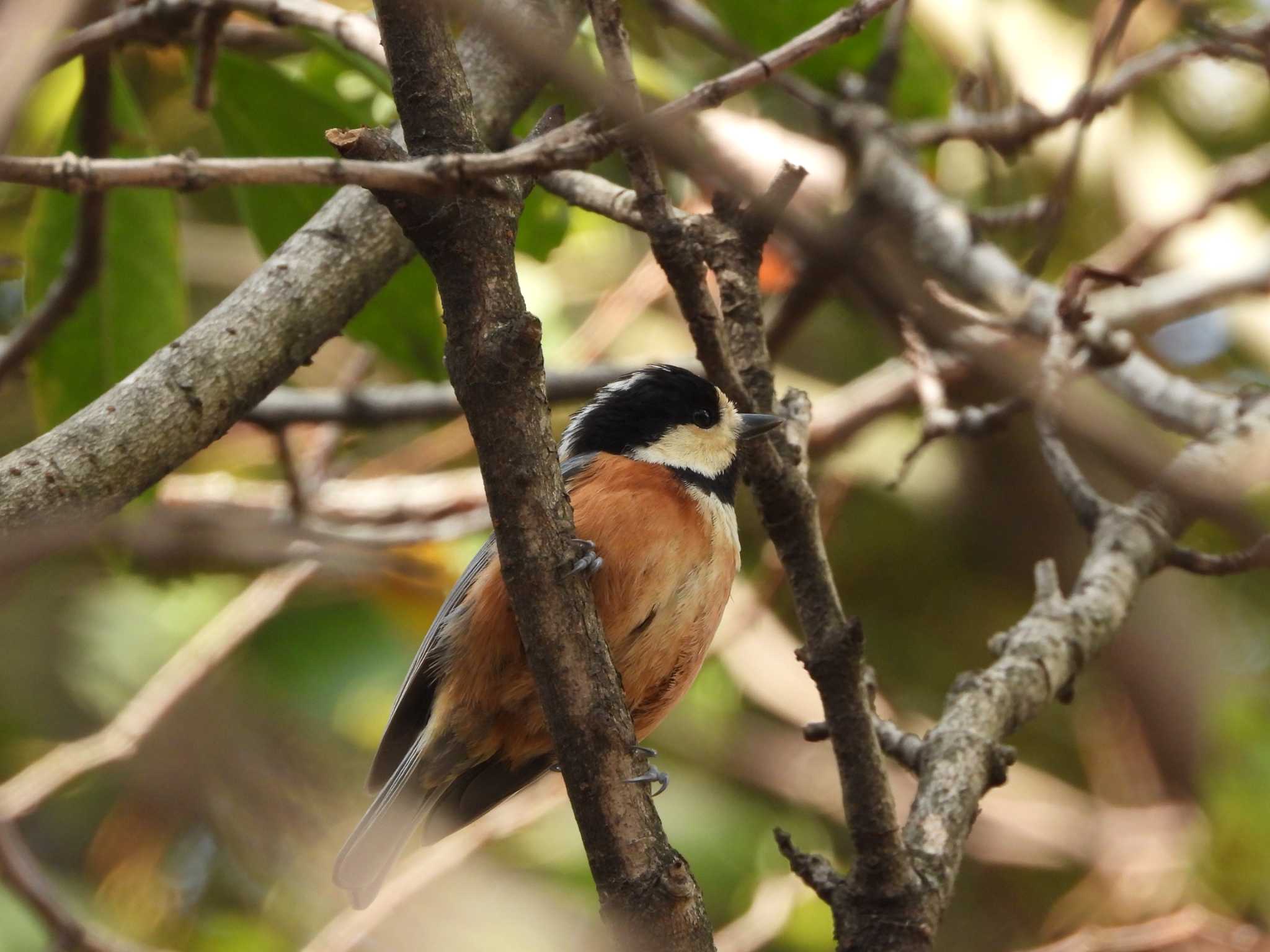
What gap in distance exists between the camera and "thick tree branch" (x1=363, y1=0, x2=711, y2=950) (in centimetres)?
228

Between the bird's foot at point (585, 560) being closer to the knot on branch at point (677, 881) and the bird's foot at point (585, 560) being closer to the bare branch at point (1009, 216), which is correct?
the knot on branch at point (677, 881)

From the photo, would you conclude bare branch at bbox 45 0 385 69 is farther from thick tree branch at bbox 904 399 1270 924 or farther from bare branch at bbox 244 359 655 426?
thick tree branch at bbox 904 399 1270 924

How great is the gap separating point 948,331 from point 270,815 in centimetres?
364

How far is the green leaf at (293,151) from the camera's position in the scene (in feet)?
13.1

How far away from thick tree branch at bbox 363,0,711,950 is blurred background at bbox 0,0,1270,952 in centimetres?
152

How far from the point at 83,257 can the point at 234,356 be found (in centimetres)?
125

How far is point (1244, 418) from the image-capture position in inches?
169

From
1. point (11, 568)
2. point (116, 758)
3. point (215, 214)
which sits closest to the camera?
point (11, 568)

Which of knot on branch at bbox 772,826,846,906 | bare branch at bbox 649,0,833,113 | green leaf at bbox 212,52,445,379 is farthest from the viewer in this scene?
bare branch at bbox 649,0,833,113

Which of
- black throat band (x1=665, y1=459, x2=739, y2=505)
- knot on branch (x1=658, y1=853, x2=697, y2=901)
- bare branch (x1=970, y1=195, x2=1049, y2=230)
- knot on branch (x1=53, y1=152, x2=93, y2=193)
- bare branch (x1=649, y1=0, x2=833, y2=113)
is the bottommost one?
knot on branch (x1=658, y1=853, x2=697, y2=901)

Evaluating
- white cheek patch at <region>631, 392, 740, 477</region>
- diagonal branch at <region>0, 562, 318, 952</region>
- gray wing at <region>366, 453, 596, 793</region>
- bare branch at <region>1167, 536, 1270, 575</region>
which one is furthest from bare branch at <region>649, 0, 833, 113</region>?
diagonal branch at <region>0, 562, 318, 952</region>

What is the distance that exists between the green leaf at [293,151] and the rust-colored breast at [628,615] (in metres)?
0.78

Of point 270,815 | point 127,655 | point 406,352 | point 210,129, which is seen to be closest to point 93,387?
point 406,352

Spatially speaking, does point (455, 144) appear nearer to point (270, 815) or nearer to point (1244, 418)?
point (270, 815)
